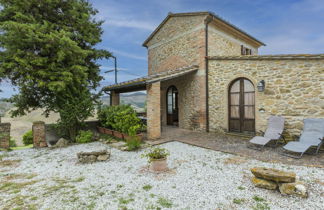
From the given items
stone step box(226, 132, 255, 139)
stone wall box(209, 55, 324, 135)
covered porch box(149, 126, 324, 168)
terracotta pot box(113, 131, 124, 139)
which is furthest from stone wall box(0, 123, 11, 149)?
stone step box(226, 132, 255, 139)

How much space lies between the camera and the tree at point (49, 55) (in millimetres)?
6793

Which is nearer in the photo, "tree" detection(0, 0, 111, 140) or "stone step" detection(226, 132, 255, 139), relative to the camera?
"tree" detection(0, 0, 111, 140)

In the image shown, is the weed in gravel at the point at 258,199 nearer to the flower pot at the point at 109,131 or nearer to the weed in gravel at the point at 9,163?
the weed in gravel at the point at 9,163

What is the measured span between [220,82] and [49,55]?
8.50 metres

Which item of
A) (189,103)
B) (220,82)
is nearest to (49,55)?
(189,103)

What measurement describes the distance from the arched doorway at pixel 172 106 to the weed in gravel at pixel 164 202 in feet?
26.4

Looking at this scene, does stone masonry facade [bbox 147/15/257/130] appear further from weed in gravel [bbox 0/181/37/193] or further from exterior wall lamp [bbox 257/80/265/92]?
weed in gravel [bbox 0/181/37/193]

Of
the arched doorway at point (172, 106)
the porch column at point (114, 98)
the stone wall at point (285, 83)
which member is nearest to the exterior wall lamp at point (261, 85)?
the stone wall at point (285, 83)

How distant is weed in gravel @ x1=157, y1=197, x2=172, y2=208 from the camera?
9.36ft

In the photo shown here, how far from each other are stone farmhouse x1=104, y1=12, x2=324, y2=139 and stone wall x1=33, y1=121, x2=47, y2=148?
4439 mm

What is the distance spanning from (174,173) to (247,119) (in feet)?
17.5

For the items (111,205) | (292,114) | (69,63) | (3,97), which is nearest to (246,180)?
(111,205)

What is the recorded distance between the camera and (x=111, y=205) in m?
2.90

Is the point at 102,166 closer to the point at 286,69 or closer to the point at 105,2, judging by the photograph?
the point at 286,69
